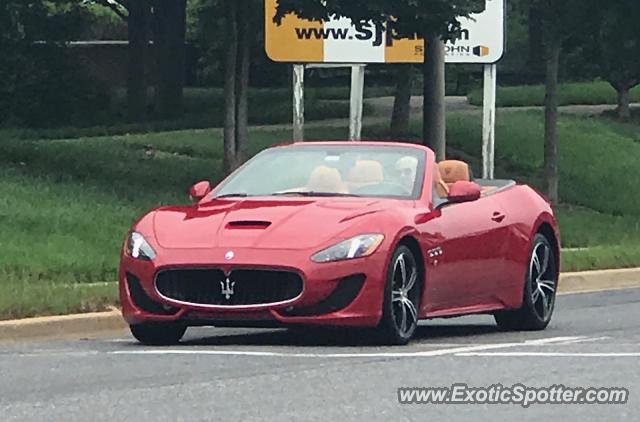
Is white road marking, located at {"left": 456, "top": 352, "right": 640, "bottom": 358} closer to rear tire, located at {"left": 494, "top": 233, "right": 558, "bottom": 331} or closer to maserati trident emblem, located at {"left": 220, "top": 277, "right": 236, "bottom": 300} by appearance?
maserati trident emblem, located at {"left": 220, "top": 277, "right": 236, "bottom": 300}

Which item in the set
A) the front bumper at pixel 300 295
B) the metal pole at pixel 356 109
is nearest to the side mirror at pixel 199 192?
the front bumper at pixel 300 295

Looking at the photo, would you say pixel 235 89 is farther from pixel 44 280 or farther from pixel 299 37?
pixel 44 280

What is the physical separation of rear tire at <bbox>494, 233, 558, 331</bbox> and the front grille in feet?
8.41

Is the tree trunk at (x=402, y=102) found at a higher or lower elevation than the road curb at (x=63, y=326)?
higher

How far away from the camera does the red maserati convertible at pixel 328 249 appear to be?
35.0 ft

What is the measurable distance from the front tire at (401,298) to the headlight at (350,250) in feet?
0.64

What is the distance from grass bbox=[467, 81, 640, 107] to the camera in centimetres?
4655

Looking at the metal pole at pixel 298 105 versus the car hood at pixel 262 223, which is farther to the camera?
the metal pole at pixel 298 105

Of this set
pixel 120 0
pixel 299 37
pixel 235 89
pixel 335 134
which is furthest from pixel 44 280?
pixel 120 0

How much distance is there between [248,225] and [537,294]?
9.98 feet

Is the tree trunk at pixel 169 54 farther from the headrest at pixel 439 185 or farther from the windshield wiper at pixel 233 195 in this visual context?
the windshield wiper at pixel 233 195

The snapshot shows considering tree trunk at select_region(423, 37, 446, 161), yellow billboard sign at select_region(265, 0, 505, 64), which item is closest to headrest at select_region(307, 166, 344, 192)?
tree trunk at select_region(423, 37, 446, 161)

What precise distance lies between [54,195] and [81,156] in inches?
232

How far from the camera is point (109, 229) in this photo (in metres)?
18.9
